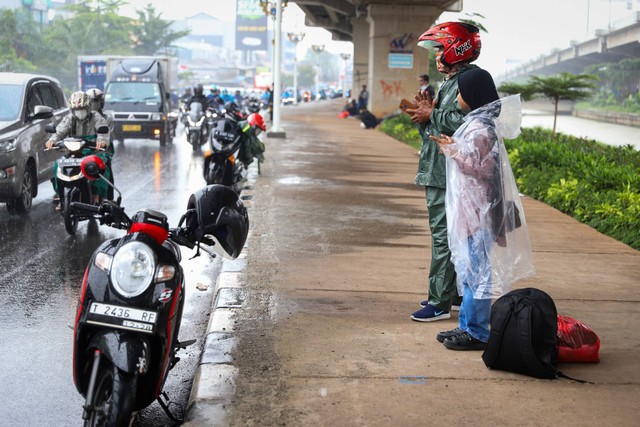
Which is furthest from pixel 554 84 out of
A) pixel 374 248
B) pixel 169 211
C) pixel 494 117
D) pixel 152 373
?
pixel 152 373

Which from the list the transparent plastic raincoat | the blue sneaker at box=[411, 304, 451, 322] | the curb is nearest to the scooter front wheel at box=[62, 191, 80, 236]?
the curb

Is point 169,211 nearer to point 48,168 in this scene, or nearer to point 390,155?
point 48,168

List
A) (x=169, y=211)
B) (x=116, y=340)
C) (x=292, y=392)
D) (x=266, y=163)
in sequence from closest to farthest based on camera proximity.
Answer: (x=116, y=340)
(x=292, y=392)
(x=169, y=211)
(x=266, y=163)

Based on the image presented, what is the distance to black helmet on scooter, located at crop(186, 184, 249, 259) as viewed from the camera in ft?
15.5

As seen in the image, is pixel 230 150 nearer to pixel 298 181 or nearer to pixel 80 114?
pixel 298 181

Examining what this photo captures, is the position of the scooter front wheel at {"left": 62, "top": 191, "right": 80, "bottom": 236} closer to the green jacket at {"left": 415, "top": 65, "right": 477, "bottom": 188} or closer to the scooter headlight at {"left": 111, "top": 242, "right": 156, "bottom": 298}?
the green jacket at {"left": 415, "top": 65, "right": 477, "bottom": 188}

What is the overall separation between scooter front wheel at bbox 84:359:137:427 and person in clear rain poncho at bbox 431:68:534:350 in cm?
224

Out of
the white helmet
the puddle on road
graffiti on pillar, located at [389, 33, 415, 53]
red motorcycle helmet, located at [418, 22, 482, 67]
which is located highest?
graffiti on pillar, located at [389, 33, 415, 53]

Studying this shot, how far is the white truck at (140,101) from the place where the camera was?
24.6 metres

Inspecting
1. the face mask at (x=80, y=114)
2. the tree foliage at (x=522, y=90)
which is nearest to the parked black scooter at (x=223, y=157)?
the face mask at (x=80, y=114)

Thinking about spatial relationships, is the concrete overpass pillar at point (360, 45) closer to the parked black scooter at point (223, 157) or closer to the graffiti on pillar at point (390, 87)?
the graffiti on pillar at point (390, 87)

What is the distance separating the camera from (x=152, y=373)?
4449mm

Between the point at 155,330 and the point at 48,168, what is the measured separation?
9.39 metres

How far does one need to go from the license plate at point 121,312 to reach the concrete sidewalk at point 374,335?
601mm
